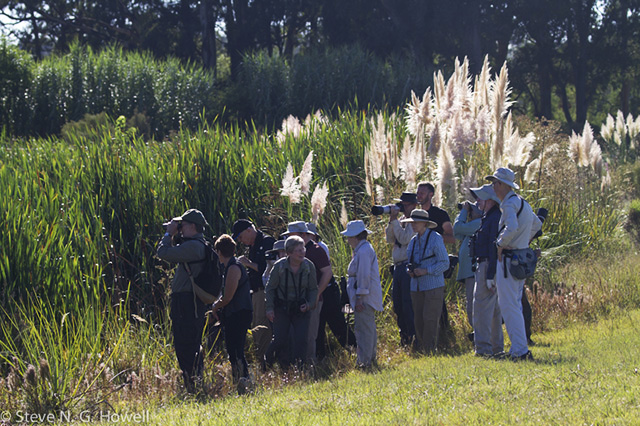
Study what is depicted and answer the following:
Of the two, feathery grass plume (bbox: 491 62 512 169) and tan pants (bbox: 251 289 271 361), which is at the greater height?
feathery grass plume (bbox: 491 62 512 169)

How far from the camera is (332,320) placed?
31.9ft

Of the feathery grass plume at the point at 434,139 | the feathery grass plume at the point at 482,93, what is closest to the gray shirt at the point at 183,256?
the feathery grass plume at the point at 434,139

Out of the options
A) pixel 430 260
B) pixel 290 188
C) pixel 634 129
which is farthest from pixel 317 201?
pixel 634 129

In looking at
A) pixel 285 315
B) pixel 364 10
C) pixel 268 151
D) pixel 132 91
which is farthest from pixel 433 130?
pixel 364 10

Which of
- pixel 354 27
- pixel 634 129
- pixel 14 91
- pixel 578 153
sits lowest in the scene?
pixel 578 153

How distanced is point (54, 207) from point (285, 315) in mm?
3352

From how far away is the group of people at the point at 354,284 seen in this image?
8.10 meters

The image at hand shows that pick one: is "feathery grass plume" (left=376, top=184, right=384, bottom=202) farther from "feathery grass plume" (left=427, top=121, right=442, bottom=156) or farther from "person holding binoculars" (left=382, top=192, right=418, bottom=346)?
"person holding binoculars" (left=382, top=192, right=418, bottom=346)

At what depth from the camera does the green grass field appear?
19.7 ft

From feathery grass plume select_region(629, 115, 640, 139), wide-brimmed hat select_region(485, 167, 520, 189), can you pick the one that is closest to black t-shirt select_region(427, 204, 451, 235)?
wide-brimmed hat select_region(485, 167, 520, 189)

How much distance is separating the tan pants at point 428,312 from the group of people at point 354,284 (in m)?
0.01

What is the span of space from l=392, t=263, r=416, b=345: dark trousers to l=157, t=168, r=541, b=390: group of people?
1 cm

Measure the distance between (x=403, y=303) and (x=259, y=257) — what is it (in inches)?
68.6

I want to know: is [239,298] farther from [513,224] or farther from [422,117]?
[422,117]
